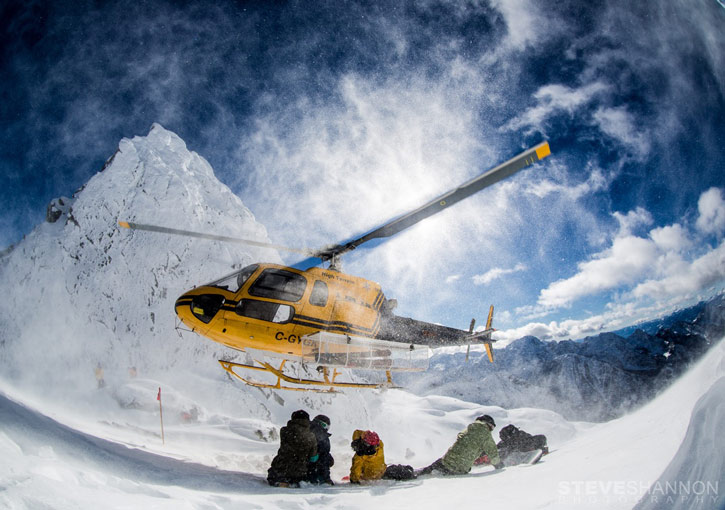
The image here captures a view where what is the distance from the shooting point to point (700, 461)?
73.4 inches

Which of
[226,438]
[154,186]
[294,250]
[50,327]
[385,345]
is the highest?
[154,186]

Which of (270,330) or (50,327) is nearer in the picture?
(270,330)

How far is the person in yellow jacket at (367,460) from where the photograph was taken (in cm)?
434

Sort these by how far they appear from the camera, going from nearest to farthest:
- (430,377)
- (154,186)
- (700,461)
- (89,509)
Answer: (89,509), (700,461), (154,186), (430,377)

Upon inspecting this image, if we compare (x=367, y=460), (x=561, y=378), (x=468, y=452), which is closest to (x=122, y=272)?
(x=367, y=460)

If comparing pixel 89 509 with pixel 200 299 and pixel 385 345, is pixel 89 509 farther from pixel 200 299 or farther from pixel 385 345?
pixel 385 345

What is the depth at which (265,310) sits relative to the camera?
5.55 m

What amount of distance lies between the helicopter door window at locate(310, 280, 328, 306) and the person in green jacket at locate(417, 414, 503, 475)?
314 centimetres

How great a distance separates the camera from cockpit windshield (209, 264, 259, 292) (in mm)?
5594

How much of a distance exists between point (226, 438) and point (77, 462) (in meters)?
8.75

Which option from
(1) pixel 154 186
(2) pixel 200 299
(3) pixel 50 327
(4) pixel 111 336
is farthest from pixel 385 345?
(1) pixel 154 186

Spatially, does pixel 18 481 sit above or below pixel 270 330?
below

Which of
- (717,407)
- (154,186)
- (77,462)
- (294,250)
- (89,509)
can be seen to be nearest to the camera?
(89,509)

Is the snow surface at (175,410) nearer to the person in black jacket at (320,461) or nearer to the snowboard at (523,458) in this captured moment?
the snowboard at (523,458)
